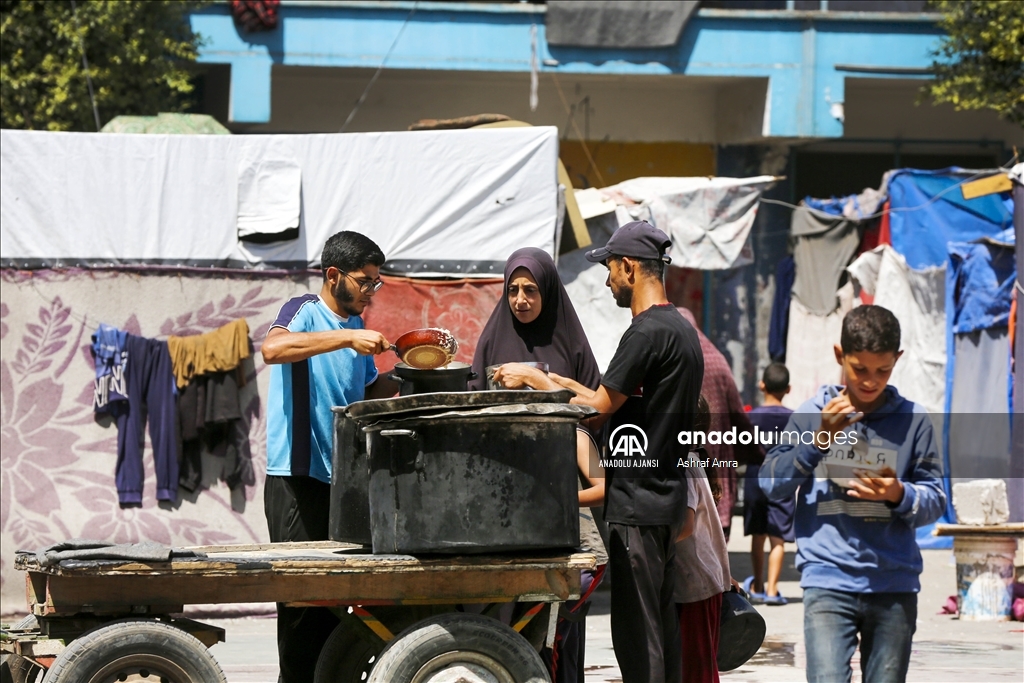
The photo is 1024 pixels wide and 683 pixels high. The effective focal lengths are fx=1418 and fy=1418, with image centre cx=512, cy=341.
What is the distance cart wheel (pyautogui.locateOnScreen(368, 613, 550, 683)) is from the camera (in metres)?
4.72

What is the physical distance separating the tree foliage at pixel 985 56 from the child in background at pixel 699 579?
31.8 ft

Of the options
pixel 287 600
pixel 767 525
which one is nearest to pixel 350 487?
pixel 287 600

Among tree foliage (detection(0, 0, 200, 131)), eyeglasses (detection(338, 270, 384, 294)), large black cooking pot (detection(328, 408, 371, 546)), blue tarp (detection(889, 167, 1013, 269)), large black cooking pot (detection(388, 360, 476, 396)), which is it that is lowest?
large black cooking pot (detection(328, 408, 371, 546))

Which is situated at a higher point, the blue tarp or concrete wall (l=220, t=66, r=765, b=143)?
concrete wall (l=220, t=66, r=765, b=143)

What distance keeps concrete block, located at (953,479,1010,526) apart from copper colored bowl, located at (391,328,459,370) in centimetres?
519

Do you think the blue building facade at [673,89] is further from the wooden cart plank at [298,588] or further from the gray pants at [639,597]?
the wooden cart plank at [298,588]

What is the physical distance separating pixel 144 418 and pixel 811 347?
7.42m

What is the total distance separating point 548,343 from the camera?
5.79 metres

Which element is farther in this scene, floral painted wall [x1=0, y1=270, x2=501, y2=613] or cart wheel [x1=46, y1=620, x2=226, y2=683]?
floral painted wall [x1=0, y1=270, x2=501, y2=613]

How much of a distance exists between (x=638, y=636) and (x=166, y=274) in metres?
4.84

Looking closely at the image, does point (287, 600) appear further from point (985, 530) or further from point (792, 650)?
point (985, 530)

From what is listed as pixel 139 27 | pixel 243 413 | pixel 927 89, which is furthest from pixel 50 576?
pixel 927 89

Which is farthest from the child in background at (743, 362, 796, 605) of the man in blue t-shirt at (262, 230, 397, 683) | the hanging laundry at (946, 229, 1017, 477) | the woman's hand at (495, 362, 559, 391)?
the woman's hand at (495, 362, 559, 391)

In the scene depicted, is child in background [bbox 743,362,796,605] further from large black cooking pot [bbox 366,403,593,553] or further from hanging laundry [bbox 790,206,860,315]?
large black cooking pot [bbox 366,403,593,553]
